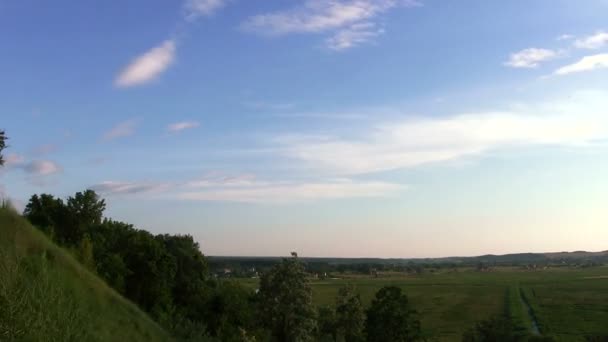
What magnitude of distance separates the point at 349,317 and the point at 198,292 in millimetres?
14672

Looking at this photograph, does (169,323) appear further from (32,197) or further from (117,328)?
(32,197)

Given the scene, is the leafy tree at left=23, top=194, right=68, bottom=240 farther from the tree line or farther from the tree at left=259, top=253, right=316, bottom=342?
the tree at left=259, top=253, right=316, bottom=342

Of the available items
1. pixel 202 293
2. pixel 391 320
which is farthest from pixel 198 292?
pixel 391 320

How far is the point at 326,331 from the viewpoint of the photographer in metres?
63.2

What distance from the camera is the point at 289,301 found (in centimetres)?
4500

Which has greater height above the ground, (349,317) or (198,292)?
(198,292)

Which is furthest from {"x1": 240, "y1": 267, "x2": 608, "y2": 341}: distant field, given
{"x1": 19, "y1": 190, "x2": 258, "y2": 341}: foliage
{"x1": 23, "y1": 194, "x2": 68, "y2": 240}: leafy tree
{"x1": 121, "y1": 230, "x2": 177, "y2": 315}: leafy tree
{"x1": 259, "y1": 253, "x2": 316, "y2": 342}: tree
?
{"x1": 23, "y1": 194, "x2": 68, "y2": 240}: leafy tree

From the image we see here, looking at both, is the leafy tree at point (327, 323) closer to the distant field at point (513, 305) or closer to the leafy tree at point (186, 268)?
the distant field at point (513, 305)

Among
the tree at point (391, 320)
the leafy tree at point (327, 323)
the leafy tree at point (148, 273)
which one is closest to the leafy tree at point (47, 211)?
the leafy tree at point (148, 273)

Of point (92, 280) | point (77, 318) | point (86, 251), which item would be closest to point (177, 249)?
point (86, 251)

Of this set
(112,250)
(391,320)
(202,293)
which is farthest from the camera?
(391,320)

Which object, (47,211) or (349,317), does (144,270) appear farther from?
(349,317)

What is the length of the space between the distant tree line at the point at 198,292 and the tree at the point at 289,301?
7 cm

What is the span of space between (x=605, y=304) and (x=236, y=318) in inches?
3502
